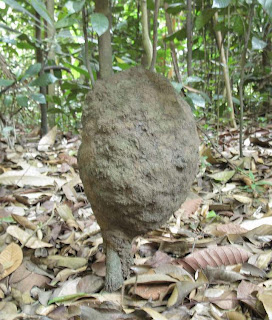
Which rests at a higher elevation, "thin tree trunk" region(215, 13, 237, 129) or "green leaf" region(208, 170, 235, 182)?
"thin tree trunk" region(215, 13, 237, 129)

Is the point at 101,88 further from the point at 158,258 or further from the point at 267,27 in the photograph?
the point at 267,27

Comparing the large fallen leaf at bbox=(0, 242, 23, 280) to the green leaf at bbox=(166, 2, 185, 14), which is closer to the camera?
the large fallen leaf at bbox=(0, 242, 23, 280)

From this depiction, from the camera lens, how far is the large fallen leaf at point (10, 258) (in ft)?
5.78

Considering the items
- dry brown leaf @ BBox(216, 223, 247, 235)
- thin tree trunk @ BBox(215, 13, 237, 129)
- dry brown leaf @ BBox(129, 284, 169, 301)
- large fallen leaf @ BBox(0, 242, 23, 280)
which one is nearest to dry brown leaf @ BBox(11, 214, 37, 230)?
large fallen leaf @ BBox(0, 242, 23, 280)

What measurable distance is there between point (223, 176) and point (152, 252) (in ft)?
3.37

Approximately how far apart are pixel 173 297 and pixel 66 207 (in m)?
1.08

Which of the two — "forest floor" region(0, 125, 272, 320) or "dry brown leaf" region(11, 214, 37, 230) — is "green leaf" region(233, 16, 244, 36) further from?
"dry brown leaf" region(11, 214, 37, 230)

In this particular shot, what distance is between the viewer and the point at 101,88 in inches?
59.7

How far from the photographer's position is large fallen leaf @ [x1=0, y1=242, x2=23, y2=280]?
5.78ft

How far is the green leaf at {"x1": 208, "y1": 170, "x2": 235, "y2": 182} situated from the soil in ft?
3.96

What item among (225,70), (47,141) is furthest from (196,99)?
(47,141)

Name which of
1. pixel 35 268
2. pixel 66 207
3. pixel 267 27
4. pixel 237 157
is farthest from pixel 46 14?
pixel 267 27

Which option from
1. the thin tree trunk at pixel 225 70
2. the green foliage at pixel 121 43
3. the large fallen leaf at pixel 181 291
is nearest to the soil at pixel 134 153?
the large fallen leaf at pixel 181 291

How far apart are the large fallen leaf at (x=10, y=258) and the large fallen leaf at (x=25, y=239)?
0.06 meters
